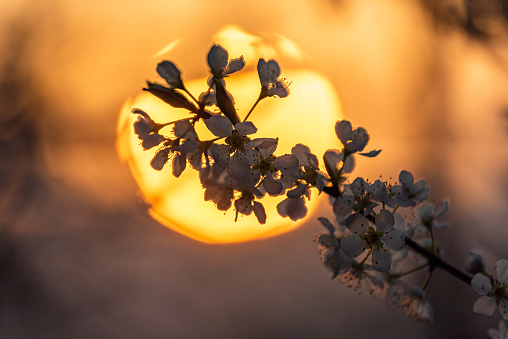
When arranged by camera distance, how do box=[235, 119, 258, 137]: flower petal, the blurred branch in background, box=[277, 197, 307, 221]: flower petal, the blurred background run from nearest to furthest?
1. box=[235, 119, 258, 137]: flower petal
2. box=[277, 197, 307, 221]: flower petal
3. the blurred branch in background
4. the blurred background

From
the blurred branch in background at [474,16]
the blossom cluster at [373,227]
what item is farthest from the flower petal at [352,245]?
the blurred branch in background at [474,16]

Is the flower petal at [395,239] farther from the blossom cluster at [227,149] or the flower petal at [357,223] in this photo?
the blossom cluster at [227,149]

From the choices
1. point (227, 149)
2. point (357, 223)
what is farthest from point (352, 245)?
point (227, 149)

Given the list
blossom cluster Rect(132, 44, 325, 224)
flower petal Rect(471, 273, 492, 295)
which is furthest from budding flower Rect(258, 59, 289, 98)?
flower petal Rect(471, 273, 492, 295)

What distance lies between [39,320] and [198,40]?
10.5ft

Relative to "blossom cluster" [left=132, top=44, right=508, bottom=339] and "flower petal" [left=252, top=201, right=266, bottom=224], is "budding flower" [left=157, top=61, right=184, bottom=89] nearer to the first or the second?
"blossom cluster" [left=132, top=44, right=508, bottom=339]

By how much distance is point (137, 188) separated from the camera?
3402 mm

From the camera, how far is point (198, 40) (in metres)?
3.28

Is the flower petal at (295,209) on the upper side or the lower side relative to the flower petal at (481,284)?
upper

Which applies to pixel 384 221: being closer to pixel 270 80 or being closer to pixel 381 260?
pixel 381 260

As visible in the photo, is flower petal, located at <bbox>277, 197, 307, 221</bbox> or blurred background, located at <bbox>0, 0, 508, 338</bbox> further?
blurred background, located at <bbox>0, 0, 508, 338</bbox>

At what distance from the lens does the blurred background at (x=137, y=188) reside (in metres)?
3.21

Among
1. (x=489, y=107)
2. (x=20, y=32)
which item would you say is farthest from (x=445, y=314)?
(x=20, y=32)

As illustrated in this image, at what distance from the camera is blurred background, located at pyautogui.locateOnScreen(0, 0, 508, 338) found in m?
3.21
